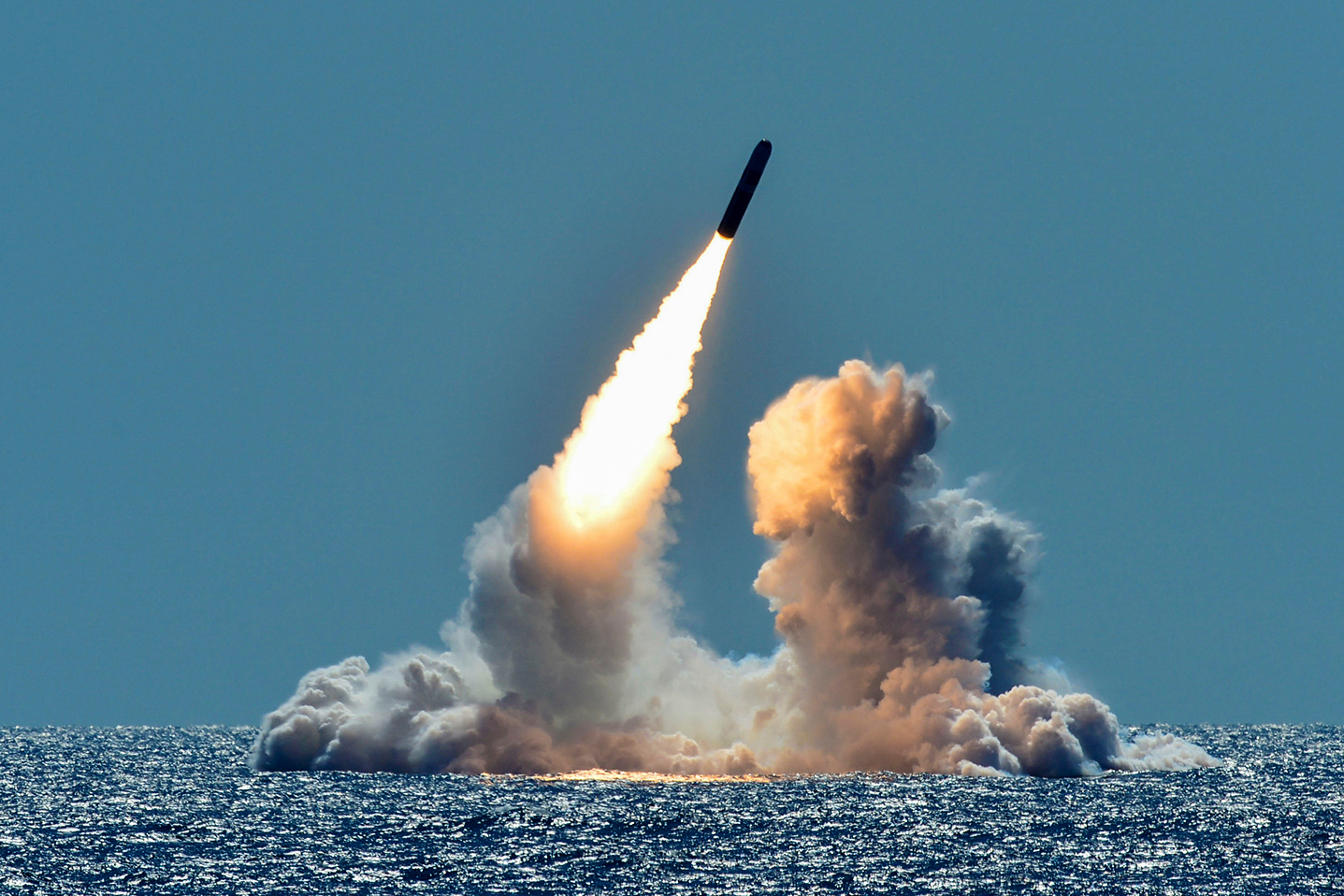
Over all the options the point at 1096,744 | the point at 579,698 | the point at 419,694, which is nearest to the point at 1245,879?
the point at 1096,744

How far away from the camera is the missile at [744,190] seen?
251 feet

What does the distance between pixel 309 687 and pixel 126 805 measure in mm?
10426

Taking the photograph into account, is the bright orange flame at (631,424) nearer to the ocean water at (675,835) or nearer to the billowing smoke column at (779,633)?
the billowing smoke column at (779,633)

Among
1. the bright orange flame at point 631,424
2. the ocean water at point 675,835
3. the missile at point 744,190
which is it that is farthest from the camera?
the bright orange flame at point 631,424

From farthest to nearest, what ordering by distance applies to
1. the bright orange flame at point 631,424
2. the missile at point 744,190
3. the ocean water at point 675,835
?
the bright orange flame at point 631,424 < the missile at point 744,190 < the ocean water at point 675,835

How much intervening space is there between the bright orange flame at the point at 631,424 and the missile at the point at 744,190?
23.8 ft

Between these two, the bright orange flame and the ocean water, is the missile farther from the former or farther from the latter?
the ocean water

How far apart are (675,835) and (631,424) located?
2335 centimetres

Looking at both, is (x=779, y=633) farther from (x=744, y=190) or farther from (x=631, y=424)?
(x=744, y=190)

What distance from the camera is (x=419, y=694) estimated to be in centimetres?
8894

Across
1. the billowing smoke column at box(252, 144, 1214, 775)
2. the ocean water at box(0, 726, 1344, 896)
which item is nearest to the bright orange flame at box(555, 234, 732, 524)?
the billowing smoke column at box(252, 144, 1214, 775)

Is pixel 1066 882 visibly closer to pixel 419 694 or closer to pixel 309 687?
pixel 419 694

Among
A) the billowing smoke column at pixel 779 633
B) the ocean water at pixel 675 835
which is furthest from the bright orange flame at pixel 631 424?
the ocean water at pixel 675 835

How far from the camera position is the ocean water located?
62.6 meters
